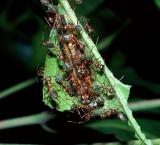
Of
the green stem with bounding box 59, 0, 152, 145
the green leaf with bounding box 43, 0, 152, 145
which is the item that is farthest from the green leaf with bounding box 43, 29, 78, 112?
the green stem with bounding box 59, 0, 152, 145

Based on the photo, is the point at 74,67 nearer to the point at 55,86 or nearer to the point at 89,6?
the point at 55,86

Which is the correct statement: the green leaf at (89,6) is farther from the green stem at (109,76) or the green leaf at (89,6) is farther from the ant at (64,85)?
the green stem at (109,76)

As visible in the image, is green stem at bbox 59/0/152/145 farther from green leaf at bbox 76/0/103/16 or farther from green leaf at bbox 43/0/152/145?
green leaf at bbox 76/0/103/16

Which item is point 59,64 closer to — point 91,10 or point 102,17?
point 91,10

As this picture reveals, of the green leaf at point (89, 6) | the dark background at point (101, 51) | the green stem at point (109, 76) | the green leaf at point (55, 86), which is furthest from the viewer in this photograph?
the dark background at point (101, 51)

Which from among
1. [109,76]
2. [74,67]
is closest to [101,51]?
[74,67]

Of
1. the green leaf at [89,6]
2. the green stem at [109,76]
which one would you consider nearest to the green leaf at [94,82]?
the green stem at [109,76]
